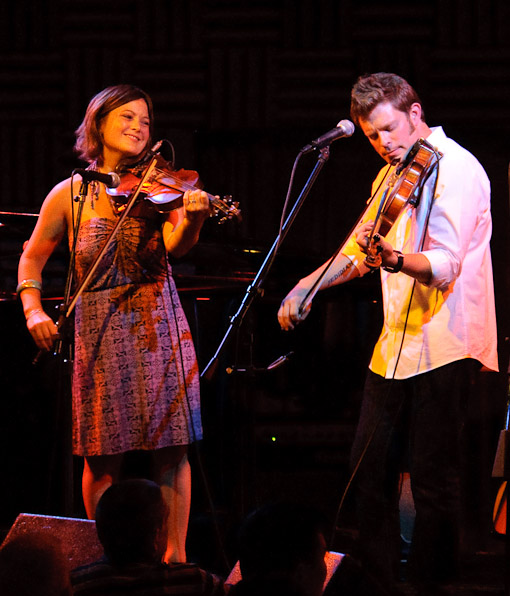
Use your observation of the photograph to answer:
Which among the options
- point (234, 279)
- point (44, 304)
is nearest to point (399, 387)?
point (234, 279)

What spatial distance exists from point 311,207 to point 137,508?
4222 millimetres

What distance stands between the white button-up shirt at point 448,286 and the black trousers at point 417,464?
64mm

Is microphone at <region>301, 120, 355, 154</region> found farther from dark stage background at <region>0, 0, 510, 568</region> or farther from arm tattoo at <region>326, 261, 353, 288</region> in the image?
dark stage background at <region>0, 0, 510, 568</region>

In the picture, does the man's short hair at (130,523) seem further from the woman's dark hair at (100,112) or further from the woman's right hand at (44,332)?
the woman's dark hair at (100,112)

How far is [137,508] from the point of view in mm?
2051

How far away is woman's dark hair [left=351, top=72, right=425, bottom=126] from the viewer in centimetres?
286

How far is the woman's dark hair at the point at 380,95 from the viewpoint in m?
2.86

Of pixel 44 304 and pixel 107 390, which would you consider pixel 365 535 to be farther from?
pixel 44 304

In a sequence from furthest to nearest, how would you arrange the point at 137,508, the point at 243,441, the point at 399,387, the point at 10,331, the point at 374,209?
the point at 10,331 → the point at 243,441 → the point at 374,209 → the point at 399,387 → the point at 137,508

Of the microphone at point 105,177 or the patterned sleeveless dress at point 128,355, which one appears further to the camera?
the patterned sleeveless dress at point 128,355

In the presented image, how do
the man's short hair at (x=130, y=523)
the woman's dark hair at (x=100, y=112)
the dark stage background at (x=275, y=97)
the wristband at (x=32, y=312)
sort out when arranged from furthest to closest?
the dark stage background at (x=275, y=97)
the woman's dark hair at (x=100, y=112)
the wristband at (x=32, y=312)
the man's short hair at (x=130, y=523)

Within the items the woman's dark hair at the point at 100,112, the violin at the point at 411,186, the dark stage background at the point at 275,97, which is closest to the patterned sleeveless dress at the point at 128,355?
the woman's dark hair at the point at 100,112

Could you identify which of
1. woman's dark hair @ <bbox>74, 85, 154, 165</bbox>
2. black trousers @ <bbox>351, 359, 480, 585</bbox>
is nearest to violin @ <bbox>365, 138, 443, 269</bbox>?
black trousers @ <bbox>351, 359, 480, 585</bbox>

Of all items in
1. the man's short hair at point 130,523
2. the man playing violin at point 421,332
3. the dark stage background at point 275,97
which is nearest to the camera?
the man's short hair at point 130,523
